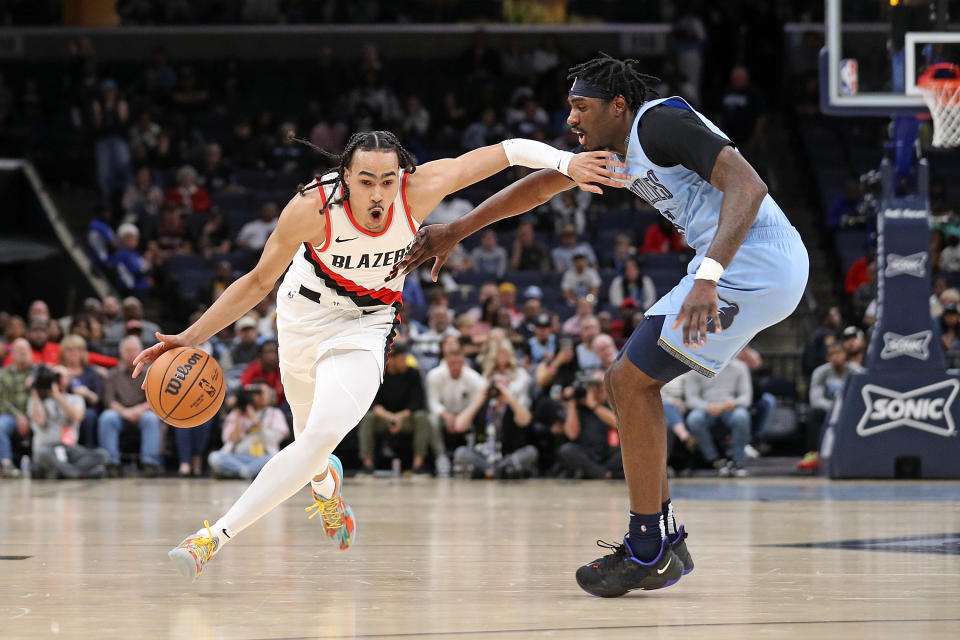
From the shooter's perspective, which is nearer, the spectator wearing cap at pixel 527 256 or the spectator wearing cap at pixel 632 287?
the spectator wearing cap at pixel 632 287

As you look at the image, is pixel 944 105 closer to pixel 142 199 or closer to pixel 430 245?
pixel 430 245

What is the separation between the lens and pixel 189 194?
56.7 feet

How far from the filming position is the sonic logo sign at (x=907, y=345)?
10867 mm

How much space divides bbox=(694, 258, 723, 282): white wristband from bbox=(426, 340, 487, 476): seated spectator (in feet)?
26.2

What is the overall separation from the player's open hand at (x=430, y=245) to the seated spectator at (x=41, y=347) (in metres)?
8.58

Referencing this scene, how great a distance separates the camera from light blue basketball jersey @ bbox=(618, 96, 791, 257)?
4875 mm

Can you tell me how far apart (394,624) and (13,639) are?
3.85 feet

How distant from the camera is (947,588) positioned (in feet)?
16.2

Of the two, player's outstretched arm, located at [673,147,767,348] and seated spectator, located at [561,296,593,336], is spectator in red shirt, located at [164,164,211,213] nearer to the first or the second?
seated spectator, located at [561,296,593,336]

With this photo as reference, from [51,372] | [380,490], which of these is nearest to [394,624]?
[380,490]

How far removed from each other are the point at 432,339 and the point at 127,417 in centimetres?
312

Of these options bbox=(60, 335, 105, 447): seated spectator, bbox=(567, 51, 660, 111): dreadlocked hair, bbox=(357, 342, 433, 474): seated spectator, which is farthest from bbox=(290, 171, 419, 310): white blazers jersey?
bbox=(60, 335, 105, 447): seated spectator

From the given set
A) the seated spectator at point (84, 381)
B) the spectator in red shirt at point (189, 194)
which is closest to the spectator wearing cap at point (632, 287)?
the seated spectator at point (84, 381)

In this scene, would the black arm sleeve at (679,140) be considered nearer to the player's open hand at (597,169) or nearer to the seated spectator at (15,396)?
the player's open hand at (597,169)
